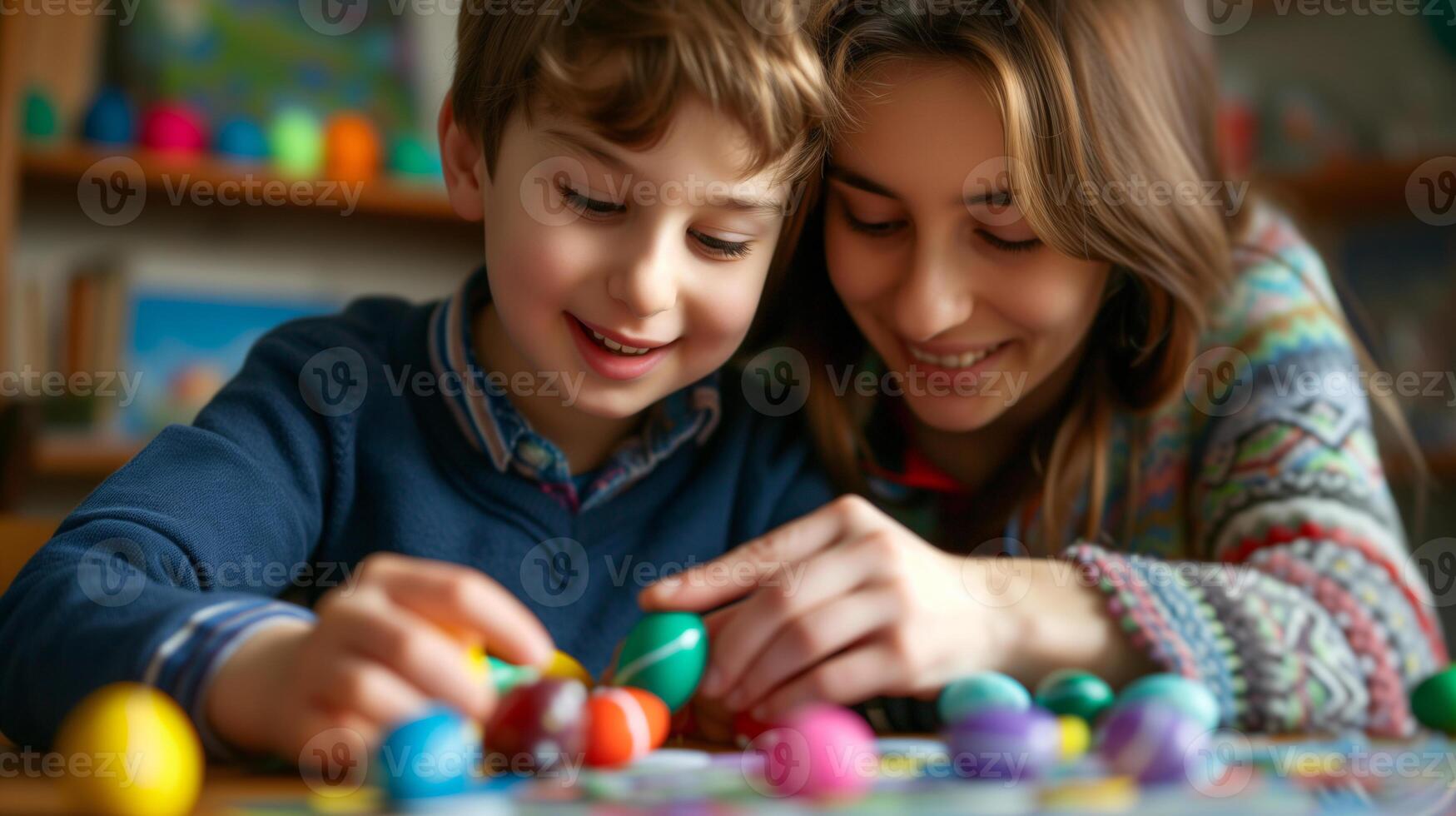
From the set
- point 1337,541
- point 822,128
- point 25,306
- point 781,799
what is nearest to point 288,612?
point 781,799

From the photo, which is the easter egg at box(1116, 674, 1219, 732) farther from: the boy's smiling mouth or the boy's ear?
the boy's ear

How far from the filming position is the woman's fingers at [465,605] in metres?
0.55

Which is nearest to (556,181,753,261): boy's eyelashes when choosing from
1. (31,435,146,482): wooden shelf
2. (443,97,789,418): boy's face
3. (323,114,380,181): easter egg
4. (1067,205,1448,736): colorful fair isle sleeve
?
(443,97,789,418): boy's face

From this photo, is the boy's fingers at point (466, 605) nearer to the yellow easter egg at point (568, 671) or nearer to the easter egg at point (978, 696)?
the yellow easter egg at point (568, 671)

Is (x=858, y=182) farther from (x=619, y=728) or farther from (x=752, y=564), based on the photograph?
(x=619, y=728)

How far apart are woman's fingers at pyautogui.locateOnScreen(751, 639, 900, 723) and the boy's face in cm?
28

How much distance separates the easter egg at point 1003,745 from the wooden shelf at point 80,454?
211cm

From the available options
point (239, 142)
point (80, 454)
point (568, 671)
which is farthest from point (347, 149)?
point (568, 671)

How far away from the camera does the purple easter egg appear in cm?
54

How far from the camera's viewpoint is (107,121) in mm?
2344

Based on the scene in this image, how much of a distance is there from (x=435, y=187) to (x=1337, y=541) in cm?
215

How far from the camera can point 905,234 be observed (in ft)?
3.19

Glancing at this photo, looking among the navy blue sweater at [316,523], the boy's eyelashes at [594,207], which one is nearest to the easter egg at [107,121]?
the navy blue sweater at [316,523]

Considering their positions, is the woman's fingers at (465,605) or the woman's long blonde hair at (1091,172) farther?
the woman's long blonde hair at (1091,172)
